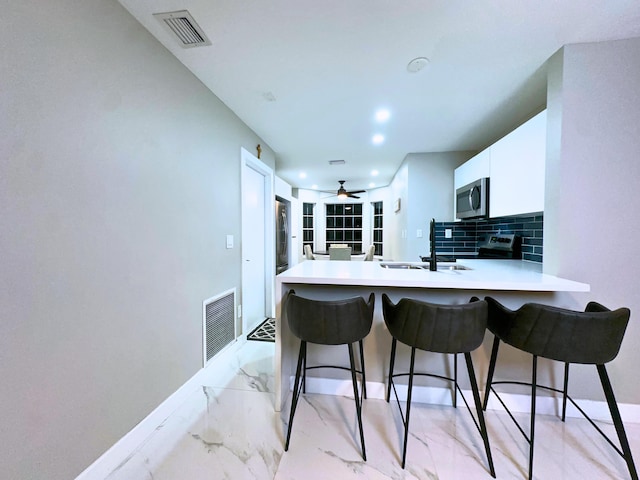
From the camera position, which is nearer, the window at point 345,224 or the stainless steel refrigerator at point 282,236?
the stainless steel refrigerator at point 282,236

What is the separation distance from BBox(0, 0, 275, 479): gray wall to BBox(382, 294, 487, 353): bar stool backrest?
5.16ft

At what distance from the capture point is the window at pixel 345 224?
7.57m

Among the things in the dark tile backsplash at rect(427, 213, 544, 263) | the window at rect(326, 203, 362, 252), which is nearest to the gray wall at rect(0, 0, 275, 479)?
the dark tile backsplash at rect(427, 213, 544, 263)

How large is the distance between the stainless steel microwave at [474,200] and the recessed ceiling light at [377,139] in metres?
1.14

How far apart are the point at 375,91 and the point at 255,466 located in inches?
104

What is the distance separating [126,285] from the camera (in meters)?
1.46

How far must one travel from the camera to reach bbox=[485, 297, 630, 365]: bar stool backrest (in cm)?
126

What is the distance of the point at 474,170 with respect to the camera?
2926mm

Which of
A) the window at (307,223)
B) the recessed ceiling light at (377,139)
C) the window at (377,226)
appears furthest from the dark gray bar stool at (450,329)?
the window at (307,223)

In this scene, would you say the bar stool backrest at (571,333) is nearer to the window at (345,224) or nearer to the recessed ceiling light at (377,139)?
the recessed ceiling light at (377,139)

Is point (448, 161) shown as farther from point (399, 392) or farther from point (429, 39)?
point (399, 392)

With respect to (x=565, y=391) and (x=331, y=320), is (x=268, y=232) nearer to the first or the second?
(x=331, y=320)

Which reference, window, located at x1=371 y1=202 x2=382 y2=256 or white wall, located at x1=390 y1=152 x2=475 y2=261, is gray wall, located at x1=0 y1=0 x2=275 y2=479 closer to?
white wall, located at x1=390 y1=152 x2=475 y2=261

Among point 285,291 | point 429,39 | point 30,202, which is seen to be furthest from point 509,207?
point 30,202
